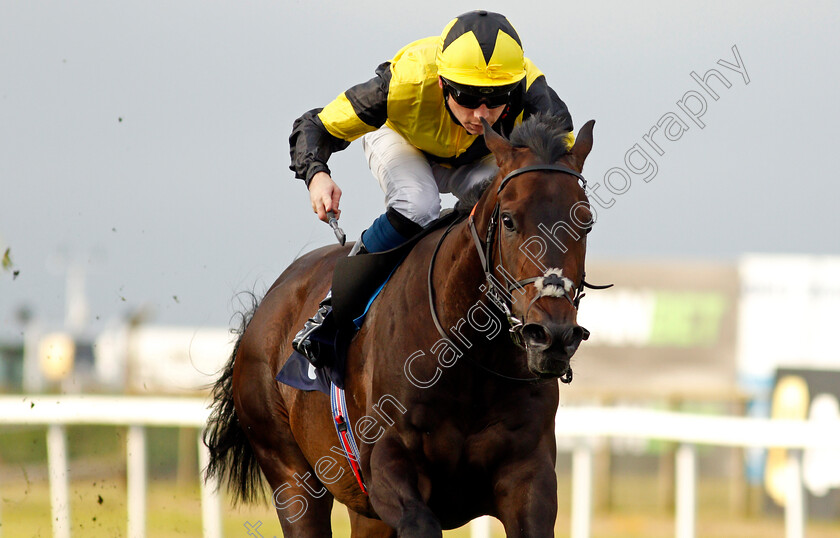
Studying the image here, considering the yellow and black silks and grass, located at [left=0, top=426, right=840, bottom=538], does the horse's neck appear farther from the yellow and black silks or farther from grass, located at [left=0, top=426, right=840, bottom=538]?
grass, located at [left=0, top=426, right=840, bottom=538]

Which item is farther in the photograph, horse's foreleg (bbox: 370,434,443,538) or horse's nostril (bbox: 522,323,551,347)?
horse's foreleg (bbox: 370,434,443,538)

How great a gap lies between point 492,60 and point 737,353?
12.0m

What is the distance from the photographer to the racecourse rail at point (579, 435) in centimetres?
664

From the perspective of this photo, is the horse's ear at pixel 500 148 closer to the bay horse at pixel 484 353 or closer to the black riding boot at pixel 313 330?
the bay horse at pixel 484 353

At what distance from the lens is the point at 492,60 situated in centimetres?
353

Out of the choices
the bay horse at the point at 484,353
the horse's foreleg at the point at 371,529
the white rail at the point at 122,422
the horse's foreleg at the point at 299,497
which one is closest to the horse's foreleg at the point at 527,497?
the bay horse at the point at 484,353

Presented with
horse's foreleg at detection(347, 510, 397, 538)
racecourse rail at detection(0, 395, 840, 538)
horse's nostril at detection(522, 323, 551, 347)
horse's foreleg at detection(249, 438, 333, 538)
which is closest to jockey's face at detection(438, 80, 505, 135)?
horse's nostril at detection(522, 323, 551, 347)

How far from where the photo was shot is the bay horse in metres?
2.88

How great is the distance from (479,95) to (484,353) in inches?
35.0

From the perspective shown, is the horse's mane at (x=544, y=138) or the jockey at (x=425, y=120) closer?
the horse's mane at (x=544, y=138)

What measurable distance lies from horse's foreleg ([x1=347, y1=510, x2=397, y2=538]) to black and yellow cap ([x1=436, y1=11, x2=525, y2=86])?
76.9 inches

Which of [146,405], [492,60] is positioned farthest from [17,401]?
[492,60]

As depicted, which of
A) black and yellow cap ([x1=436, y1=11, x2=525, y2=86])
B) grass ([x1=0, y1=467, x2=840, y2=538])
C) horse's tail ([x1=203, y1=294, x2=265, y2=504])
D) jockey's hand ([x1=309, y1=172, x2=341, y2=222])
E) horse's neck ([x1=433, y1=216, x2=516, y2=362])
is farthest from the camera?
grass ([x1=0, y1=467, x2=840, y2=538])

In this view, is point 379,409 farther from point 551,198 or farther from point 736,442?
point 736,442
